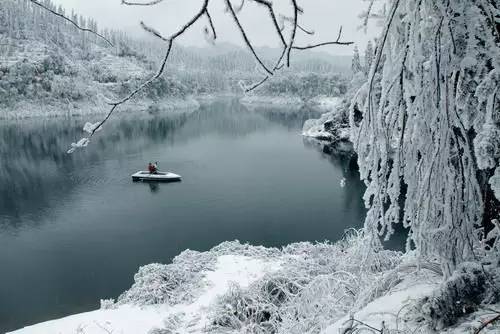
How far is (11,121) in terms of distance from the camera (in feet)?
222

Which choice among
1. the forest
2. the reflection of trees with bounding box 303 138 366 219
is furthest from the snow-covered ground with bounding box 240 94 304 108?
the reflection of trees with bounding box 303 138 366 219

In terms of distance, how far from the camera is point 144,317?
1169 centimetres

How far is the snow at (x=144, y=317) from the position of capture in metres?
10.5

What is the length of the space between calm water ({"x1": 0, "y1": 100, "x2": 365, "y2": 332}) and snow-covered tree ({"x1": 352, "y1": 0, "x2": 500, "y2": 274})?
15.0 metres

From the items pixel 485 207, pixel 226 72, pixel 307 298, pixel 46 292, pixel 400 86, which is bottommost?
pixel 46 292

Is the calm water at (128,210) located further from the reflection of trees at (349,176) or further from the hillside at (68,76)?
the hillside at (68,76)

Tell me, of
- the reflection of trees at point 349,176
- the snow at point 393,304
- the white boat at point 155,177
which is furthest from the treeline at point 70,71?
the snow at point 393,304

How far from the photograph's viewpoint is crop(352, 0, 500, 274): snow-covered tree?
7.47ft

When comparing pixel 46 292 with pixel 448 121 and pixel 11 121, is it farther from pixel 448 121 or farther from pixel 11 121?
pixel 11 121

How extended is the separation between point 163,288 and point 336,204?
1571cm

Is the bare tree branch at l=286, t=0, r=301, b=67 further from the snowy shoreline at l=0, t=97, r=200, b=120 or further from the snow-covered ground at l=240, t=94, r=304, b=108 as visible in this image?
the snow-covered ground at l=240, t=94, r=304, b=108

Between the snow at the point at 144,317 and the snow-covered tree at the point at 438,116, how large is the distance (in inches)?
325

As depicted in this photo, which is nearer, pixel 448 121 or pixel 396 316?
pixel 448 121

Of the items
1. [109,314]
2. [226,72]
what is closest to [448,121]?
[109,314]
